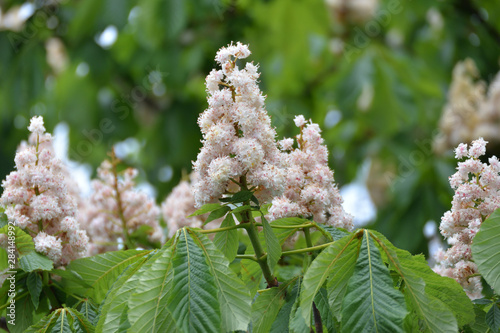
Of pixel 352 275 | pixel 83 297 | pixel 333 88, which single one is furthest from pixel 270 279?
pixel 333 88

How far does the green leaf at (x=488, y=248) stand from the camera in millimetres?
1304

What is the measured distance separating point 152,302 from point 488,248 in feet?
2.29

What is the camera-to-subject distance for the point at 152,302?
1.26 meters

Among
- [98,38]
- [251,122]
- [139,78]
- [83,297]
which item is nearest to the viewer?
[251,122]

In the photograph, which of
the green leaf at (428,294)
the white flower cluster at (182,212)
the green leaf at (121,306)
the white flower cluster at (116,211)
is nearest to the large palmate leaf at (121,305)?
the green leaf at (121,306)

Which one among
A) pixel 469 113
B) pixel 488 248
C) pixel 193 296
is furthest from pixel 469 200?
pixel 469 113

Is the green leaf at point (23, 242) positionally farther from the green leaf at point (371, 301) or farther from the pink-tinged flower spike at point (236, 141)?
the green leaf at point (371, 301)

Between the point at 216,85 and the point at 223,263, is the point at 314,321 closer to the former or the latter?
the point at 223,263

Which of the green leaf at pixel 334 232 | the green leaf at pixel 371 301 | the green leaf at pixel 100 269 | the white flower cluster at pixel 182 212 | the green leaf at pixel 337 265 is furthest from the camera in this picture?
the white flower cluster at pixel 182 212

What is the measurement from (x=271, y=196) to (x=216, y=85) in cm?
29

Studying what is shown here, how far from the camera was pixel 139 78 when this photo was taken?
7.30m

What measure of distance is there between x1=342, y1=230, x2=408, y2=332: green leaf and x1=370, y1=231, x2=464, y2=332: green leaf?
0.06 metres

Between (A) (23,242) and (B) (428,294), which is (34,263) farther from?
(B) (428,294)

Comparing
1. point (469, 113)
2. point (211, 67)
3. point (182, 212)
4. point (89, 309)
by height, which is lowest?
point (89, 309)
